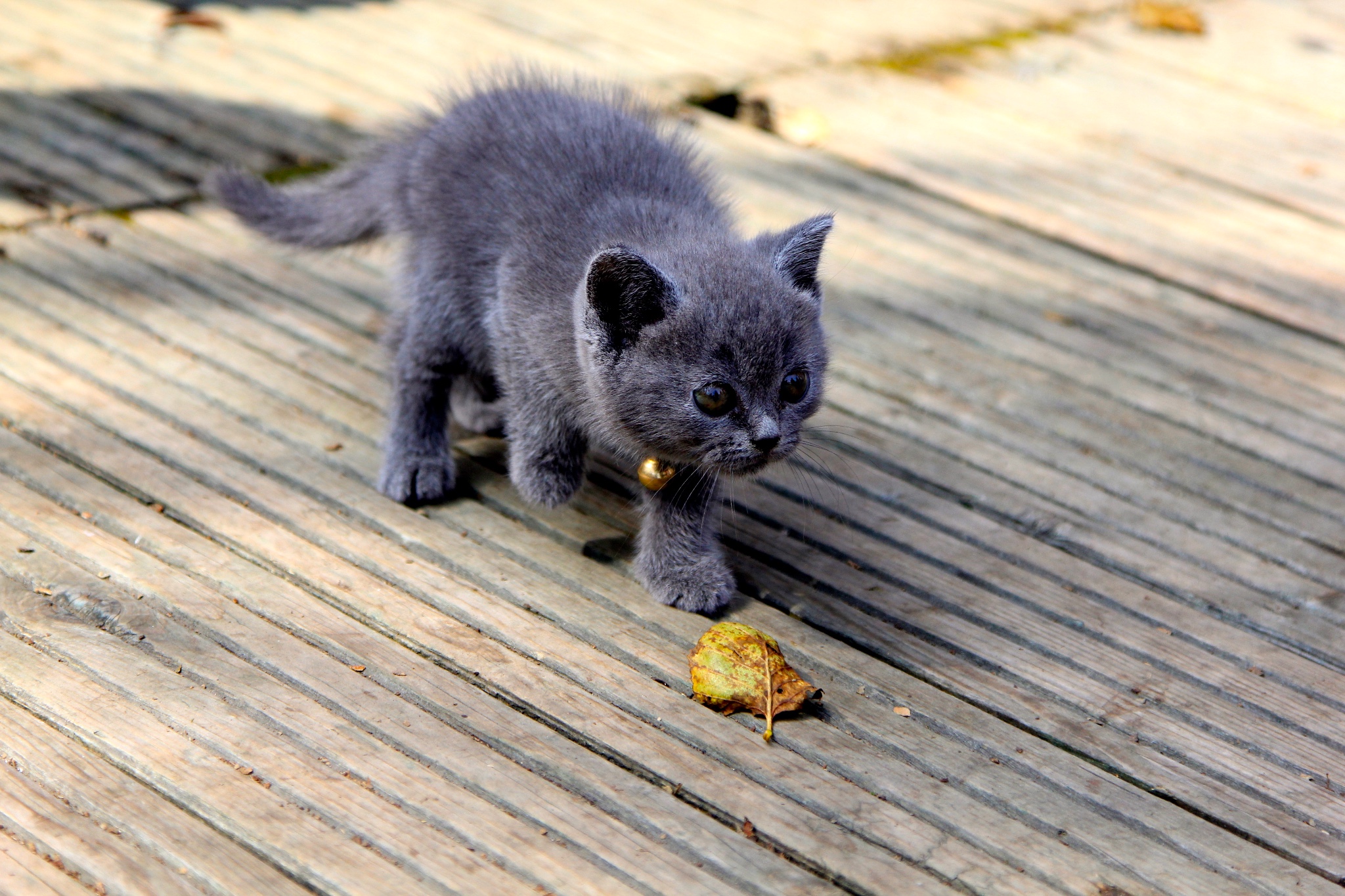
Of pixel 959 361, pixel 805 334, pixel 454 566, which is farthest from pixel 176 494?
pixel 959 361

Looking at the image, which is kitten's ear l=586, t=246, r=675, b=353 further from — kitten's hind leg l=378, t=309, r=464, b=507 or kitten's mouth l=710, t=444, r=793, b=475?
kitten's hind leg l=378, t=309, r=464, b=507

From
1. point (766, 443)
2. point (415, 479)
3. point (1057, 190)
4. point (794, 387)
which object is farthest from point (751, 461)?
point (1057, 190)

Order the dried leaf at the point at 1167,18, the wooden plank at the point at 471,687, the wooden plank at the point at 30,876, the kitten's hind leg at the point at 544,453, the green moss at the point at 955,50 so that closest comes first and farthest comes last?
the wooden plank at the point at 30,876, the wooden plank at the point at 471,687, the kitten's hind leg at the point at 544,453, the green moss at the point at 955,50, the dried leaf at the point at 1167,18

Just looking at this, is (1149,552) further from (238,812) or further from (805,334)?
(238,812)

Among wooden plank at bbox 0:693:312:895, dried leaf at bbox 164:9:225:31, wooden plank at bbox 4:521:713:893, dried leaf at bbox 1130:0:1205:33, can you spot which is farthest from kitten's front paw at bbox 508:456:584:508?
dried leaf at bbox 1130:0:1205:33

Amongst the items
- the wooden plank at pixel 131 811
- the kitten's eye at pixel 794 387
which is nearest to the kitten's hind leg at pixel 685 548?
the kitten's eye at pixel 794 387

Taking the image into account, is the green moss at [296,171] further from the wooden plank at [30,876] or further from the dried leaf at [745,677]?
the wooden plank at [30,876]
